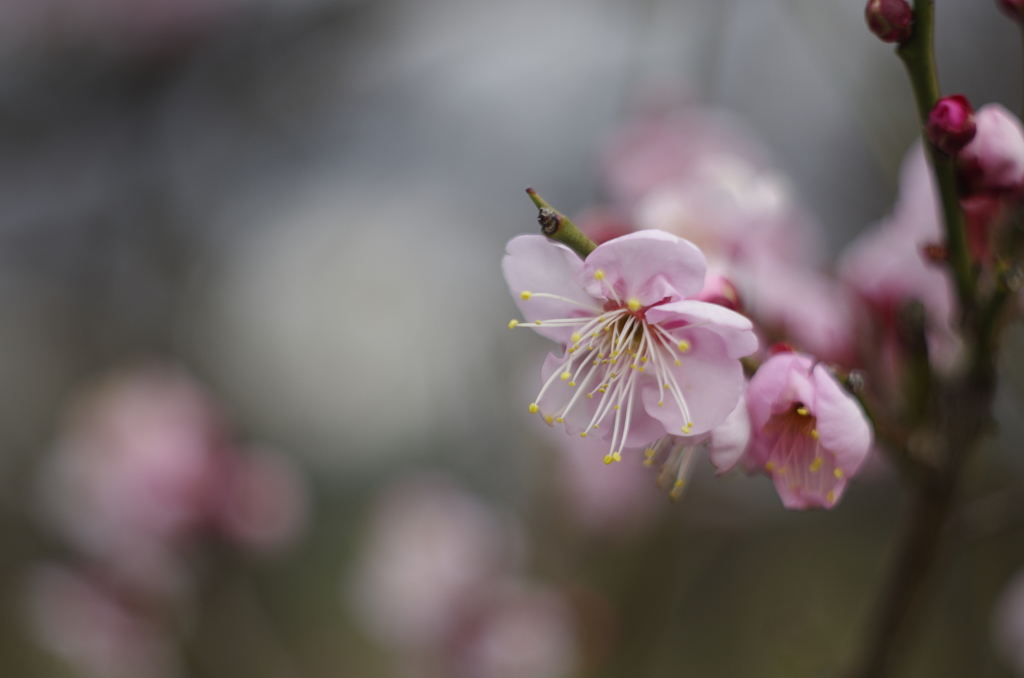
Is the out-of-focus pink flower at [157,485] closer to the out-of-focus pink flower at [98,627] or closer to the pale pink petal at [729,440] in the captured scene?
the out-of-focus pink flower at [98,627]

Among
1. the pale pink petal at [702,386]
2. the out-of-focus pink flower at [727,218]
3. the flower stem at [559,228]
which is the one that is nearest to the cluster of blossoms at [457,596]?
the out-of-focus pink flower at [727,218]

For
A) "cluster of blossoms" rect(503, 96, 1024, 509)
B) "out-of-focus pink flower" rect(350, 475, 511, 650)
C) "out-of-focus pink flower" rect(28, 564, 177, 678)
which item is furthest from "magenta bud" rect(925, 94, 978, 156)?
"out-of-focus pink flower" rect(28, 564, 177, 678)

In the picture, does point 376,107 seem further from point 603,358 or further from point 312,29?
point 603,358

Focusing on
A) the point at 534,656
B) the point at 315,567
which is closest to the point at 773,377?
the point at 534,656

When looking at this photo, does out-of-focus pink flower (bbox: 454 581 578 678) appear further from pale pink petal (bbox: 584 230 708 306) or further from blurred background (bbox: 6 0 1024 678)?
pale pink petal (bbox: 584 230 708 306)

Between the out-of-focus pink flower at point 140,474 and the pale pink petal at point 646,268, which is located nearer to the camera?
the pale pink petal at point 646,268

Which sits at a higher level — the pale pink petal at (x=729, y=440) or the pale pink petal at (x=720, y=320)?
the pale pink petal at (x=720, y=320)
